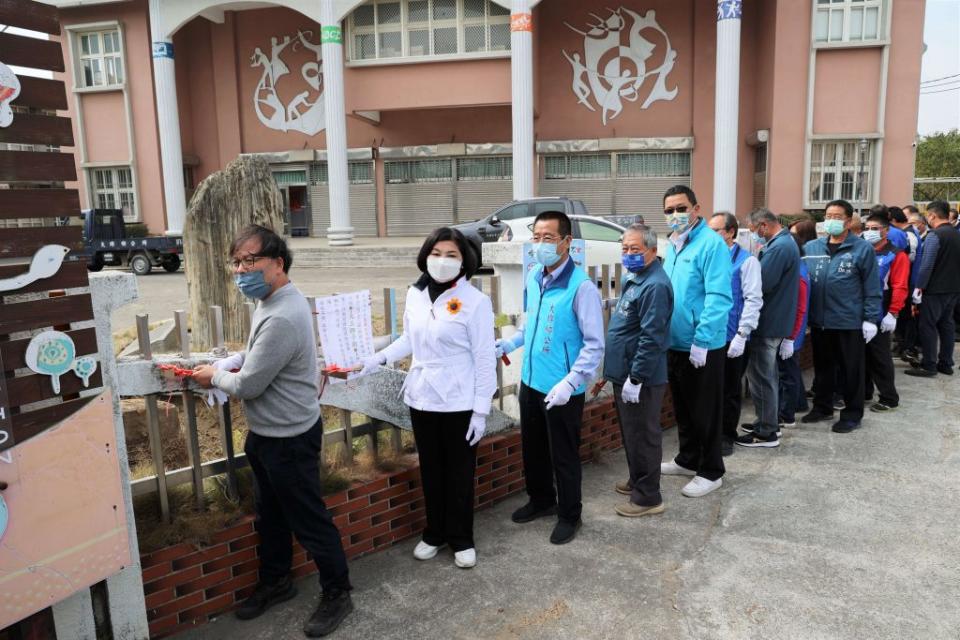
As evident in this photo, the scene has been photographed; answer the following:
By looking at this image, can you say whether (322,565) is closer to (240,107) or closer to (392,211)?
(392,211)

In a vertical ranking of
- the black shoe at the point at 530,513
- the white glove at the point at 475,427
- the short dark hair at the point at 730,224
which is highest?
the short dark hair at the point at 730,224

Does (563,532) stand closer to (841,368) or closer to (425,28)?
(841,368)

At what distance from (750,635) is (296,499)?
1.87 meters

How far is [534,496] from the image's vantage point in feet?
12.7

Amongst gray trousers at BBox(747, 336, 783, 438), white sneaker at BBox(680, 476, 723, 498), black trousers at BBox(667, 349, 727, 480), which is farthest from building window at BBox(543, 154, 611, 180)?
white sneaker at BBox(680, 476, 723, 498)

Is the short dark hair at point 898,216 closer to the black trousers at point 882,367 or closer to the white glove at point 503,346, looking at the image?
the black trousers at point 882,367

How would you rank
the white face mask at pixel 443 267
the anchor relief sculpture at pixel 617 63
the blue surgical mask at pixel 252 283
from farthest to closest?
the anchor relief sculpture at pixel 617 63, the white face mask at pixel 443 267, the blue surgical mask at pixel 252 283

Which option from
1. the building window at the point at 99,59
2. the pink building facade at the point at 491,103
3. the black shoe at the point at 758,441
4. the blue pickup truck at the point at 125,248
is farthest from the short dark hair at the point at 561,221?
the building window at the point at 99,59

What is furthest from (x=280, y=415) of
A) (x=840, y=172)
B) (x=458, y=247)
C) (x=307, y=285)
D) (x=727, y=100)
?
(x=840, y=172)

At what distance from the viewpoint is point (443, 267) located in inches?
122

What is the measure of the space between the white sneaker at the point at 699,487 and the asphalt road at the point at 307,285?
5557mm

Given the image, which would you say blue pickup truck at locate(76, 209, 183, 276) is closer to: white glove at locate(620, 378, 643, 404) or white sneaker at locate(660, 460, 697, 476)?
white sneaker at locate(660, 460, 697, 476)

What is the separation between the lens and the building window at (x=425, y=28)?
19531mm

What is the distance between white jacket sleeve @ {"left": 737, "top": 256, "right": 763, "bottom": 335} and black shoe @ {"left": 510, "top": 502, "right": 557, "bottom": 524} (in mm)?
1890
